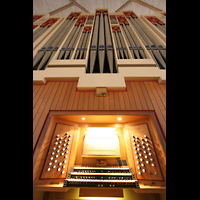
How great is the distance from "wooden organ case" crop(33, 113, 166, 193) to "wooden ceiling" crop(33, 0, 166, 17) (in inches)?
334

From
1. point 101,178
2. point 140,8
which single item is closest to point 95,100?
point 101,178

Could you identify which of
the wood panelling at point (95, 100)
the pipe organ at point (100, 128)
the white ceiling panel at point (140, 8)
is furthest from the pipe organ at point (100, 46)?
the white ceiling panel at point (140, 8)

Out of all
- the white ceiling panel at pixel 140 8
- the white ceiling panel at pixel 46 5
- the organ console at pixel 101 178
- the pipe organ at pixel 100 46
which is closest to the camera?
the organ console at pixel 101 178

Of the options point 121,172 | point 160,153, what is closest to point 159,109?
point 160,153

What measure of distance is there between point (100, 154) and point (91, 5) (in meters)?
9.78

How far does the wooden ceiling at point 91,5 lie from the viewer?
24.0 ft

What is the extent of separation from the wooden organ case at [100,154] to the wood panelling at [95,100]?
18cm

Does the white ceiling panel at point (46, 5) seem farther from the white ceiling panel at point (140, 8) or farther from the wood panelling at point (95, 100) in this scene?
the wood panelling at point (95, 100)

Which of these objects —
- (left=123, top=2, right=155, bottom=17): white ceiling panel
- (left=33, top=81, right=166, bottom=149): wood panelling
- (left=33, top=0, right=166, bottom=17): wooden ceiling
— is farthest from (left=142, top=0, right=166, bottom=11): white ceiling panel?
(left=33, top=81, right=166, bottom=149): wood panelling

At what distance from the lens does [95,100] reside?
2664 mm

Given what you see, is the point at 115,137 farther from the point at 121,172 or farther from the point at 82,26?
the point at 82,26

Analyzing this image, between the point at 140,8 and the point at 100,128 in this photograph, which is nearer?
the point at 100,128

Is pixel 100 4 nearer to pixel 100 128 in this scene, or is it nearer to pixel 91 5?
pixel 91 5
